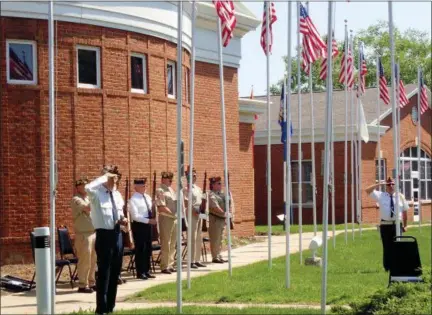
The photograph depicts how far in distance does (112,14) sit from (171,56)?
8.68 feet

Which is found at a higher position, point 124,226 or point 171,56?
point 171,56

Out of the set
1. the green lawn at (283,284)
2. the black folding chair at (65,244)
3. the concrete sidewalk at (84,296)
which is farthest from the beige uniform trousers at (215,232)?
the black folding chair at (65,244)

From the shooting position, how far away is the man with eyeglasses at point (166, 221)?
59.5 ft

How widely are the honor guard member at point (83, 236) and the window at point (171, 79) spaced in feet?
21.4

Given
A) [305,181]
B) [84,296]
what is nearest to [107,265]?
[84,296]

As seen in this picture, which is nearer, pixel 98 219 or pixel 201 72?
pixel 98 219

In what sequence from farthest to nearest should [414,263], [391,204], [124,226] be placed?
[391,204]
[414,263]
[124,226]

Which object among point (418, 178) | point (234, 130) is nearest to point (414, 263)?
point (234, 130)

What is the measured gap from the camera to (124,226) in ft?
42.4

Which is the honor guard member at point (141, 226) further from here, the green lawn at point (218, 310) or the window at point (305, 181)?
the window at point (305, 181)

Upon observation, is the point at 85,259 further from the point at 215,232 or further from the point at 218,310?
the point at 215,232

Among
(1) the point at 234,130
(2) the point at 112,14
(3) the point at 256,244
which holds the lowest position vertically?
(3) the point at 256,244

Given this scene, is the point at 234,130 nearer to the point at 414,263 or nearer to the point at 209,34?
the point at 209,34

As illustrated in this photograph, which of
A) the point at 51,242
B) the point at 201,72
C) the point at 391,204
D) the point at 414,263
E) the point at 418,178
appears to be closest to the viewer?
the point at 51,242
